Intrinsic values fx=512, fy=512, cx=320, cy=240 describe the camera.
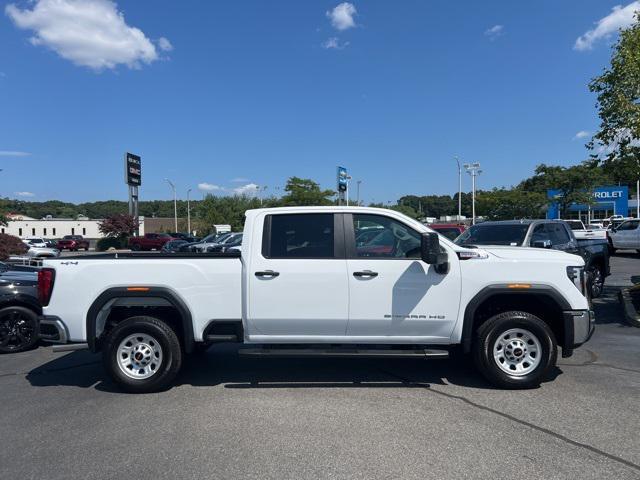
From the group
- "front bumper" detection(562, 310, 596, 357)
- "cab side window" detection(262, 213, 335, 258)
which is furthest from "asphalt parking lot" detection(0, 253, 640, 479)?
"cab side window" detection(262, 213, 335, 258)

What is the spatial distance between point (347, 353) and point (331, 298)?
614mm

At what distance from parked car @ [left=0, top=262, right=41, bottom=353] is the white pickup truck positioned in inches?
106

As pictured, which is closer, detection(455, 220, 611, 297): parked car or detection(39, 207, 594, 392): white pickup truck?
detection(39, 207, 594, 392): white pickup truck

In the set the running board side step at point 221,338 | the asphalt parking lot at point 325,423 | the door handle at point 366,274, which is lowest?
the asphalt parking lot at point 325,423

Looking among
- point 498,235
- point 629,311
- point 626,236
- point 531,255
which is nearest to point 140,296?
point 531,255

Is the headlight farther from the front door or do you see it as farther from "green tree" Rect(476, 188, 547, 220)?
"green tree" Rect(476, 188, 547, 220)

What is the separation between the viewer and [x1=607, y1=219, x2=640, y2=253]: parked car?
23016 millimetres

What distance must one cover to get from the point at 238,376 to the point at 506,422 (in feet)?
10.3

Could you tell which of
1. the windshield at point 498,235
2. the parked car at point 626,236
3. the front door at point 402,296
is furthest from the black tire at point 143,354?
the parked car at point 626,236

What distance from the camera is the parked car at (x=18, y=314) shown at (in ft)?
25.6

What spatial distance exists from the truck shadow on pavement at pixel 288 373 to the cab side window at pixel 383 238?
4.95 ft

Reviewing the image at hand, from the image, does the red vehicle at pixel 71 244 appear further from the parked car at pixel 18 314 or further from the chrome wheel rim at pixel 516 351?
the chrome wheel rim at pixel 516 351

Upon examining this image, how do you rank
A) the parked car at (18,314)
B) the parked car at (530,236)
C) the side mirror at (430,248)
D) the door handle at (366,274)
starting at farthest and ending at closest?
the parked car at (530,236) → the parked car at (18,314) → the door handle at (366,274) → the side mirror at (430,248)

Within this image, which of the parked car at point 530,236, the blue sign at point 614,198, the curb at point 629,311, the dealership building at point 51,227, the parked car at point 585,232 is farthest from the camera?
the dealership building at point 51,227
